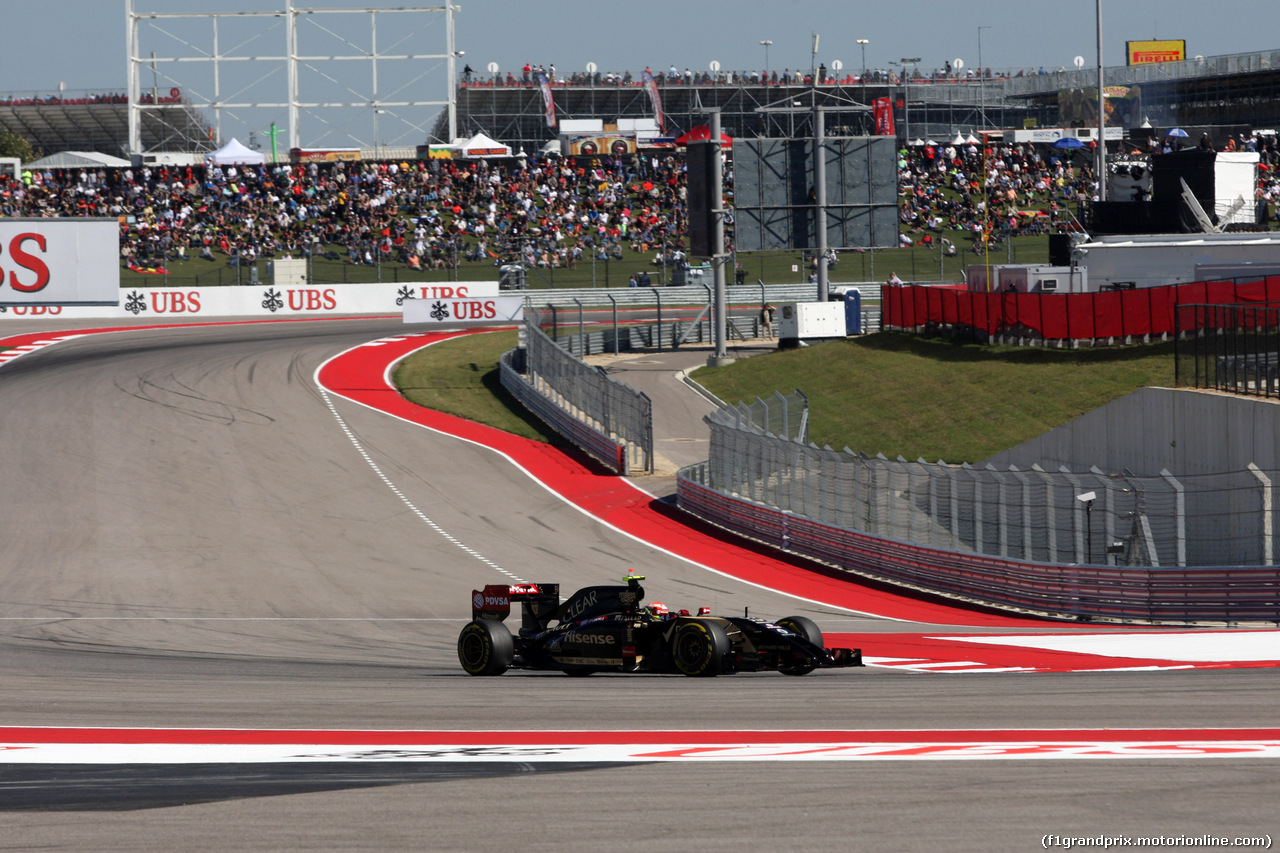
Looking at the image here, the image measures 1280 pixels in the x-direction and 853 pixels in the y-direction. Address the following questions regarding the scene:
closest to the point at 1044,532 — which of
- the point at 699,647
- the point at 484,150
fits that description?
the point at 699,647

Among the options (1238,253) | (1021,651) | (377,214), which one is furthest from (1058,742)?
(377,214)

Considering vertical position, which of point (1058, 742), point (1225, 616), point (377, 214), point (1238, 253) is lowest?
point (1225, 616)

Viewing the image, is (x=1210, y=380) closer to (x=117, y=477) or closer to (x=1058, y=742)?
(x=1058, y=742)

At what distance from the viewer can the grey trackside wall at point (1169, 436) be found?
20.7 m

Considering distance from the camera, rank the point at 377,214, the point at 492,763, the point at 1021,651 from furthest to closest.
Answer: the point at 377,214
the point at 1021,651
the point at 492,763

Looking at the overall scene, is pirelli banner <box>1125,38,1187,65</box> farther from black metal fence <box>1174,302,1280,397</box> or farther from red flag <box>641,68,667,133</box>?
black metal fence <box>1174,302,1280,397</box>

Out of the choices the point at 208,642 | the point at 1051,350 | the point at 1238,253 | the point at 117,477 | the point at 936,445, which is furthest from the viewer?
the point at 1238,253

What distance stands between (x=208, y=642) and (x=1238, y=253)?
33682 mm

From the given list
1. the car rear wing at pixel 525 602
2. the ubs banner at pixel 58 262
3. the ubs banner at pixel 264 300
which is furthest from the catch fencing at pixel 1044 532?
the ubs banner at pixel 264 300

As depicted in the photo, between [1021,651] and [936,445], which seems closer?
[1021,651]

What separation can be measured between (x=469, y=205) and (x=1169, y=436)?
46.0 m

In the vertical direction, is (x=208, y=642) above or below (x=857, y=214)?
below

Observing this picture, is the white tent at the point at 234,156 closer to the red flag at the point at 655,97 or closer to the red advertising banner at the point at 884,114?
the red flag at the point at 655,97

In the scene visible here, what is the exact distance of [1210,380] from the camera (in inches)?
909
